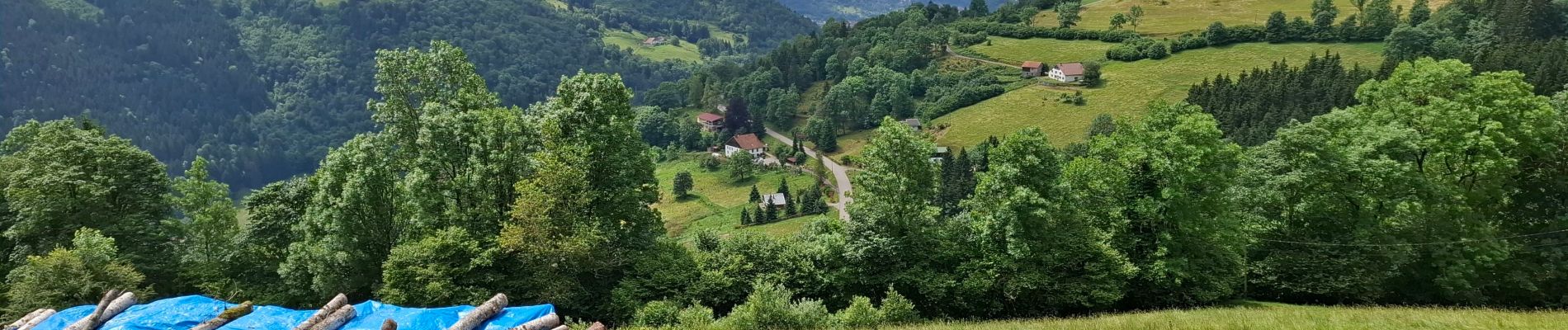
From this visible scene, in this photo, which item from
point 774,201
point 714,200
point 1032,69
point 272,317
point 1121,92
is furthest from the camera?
point 1032,69

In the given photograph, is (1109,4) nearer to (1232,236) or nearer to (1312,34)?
(1312,34)

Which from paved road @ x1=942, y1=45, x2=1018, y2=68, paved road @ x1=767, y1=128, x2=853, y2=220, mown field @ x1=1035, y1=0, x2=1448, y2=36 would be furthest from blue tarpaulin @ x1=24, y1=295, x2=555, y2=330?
mown field @ x1=1035, y1=0, x2=1448, y2=36

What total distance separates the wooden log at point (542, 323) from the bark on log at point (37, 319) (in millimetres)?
13902

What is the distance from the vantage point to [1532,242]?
2844cm

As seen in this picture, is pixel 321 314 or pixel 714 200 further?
pixel 714 200

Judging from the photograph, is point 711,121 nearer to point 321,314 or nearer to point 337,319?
point 321,314

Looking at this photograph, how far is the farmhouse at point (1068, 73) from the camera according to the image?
4889 inches

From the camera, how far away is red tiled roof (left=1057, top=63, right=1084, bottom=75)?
409ft

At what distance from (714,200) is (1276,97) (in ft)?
215

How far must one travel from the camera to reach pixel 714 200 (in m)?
109

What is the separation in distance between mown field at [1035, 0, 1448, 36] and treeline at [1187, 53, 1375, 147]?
2235 inches

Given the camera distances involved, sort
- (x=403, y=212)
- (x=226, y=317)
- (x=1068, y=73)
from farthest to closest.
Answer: (x=1068, y=73) → (x=403, y=212) → (x=226, y=317)

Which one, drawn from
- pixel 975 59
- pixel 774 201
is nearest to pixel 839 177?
pixel 774 201

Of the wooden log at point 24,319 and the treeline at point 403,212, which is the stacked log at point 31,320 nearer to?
the wooden log at point 24,319
